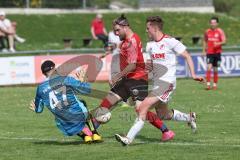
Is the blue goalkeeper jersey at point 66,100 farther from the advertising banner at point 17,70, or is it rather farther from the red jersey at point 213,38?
the advertising banner at point 17,70

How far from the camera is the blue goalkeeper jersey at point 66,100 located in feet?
42.2

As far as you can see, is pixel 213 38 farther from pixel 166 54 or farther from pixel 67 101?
pixel 67 101

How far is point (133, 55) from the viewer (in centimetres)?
1347

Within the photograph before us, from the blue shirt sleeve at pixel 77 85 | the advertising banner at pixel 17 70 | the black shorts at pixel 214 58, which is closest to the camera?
the blue shirt sleeve at pixel 77 85

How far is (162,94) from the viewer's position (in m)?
12.7

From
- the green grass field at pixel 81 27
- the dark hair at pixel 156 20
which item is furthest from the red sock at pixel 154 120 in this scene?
the green grass field at pixel 81 27

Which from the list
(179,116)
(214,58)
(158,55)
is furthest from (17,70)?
(158,55)

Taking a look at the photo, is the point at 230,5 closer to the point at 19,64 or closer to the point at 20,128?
the point at 19,64

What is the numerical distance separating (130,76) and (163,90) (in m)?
1.05

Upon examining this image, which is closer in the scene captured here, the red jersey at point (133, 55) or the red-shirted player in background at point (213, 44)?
the red jersey at point (133, 55)

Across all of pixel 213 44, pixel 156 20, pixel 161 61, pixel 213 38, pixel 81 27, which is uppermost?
pixel 156 20

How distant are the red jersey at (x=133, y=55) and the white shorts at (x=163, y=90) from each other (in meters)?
0.82

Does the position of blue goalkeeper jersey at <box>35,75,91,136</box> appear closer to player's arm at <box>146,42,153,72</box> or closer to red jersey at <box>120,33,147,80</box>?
red jersey at <box>120,33,147,80</box>

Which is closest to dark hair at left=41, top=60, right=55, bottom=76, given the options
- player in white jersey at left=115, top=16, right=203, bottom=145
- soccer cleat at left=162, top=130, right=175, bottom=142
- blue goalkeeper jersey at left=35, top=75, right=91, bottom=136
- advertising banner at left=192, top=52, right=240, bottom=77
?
blue goalkeeper jersey at left=35, top=75, right=91, bottom=136
